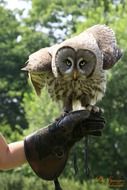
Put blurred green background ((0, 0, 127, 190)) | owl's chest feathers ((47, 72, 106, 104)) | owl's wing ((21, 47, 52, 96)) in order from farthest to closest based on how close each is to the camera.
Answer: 1. blurred green background ((0, 0, 127, 190))
2. owl's chest feathers ((47, 72, 106, 104))
3. owl's wing ((21, 47, 52, 96))

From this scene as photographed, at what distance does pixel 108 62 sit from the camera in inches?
124

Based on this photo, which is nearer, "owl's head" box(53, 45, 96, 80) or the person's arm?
the person's arm

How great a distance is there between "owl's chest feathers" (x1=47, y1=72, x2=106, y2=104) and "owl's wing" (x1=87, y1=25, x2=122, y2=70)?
0.32ft

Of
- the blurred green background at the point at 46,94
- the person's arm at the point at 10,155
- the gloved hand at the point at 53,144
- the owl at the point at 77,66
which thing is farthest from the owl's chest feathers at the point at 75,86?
the blurred green background at the point at 46,94

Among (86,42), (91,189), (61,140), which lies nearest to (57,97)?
(86,42)

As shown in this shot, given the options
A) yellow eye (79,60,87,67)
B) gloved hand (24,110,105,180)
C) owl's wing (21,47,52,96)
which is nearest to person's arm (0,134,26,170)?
gloved hand (24,110,105,180)

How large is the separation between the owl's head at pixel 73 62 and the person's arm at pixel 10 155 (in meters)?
0.61

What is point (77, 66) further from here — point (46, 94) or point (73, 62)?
point (46, 94)

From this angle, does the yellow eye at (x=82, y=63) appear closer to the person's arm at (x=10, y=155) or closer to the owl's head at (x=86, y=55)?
the owl's head at (x=86, y=55)

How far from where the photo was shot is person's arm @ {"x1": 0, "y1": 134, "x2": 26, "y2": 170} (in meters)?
2.61

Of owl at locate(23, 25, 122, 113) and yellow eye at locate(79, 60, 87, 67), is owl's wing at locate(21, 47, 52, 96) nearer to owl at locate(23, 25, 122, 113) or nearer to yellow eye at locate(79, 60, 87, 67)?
owl at locate(23, 25, 122, 113)

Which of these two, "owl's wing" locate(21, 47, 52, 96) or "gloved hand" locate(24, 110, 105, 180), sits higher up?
"owl's wing" locate(21, 47, 52, 96)

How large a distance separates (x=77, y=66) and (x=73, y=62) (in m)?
0.04

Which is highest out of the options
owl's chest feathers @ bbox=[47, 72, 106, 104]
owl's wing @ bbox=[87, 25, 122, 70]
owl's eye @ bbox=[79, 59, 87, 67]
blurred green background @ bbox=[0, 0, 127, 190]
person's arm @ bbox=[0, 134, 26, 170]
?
owl's wing @ bbox=[87, 25, 122, 70]
